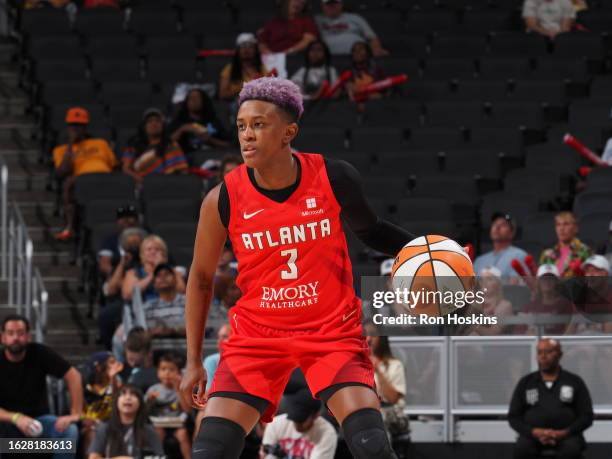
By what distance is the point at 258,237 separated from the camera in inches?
222

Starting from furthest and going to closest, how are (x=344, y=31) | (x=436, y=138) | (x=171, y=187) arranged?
(x=344, y=31)
(x=436, y=138)
(x=171, y=187)

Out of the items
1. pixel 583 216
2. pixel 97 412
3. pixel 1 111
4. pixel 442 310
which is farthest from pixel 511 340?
pixel 1 111

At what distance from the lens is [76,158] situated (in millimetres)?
13281

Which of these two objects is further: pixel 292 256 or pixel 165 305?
pixel 165 305

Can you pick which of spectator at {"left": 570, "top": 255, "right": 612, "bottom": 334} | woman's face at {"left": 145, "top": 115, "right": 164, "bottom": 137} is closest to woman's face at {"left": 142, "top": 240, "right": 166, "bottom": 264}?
woman's face at {"left": 145, "top": 115, "right": 164, "bottom": 137}

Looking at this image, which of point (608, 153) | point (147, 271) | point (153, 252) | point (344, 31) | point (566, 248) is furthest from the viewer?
point (344, 31)

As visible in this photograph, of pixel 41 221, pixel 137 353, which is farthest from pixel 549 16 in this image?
pixel 137 353

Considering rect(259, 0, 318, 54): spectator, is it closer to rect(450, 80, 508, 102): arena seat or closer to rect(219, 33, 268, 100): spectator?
rect(219, 33, 268, 100): spectator

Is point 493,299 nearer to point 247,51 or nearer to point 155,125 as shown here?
point 155,125

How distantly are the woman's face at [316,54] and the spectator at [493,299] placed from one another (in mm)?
4008

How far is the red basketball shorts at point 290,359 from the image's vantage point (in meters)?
5.57

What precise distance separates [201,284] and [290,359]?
486 millimetres

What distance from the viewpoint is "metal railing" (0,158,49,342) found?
11.7m

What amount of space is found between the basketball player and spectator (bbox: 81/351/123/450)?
15.5ft
